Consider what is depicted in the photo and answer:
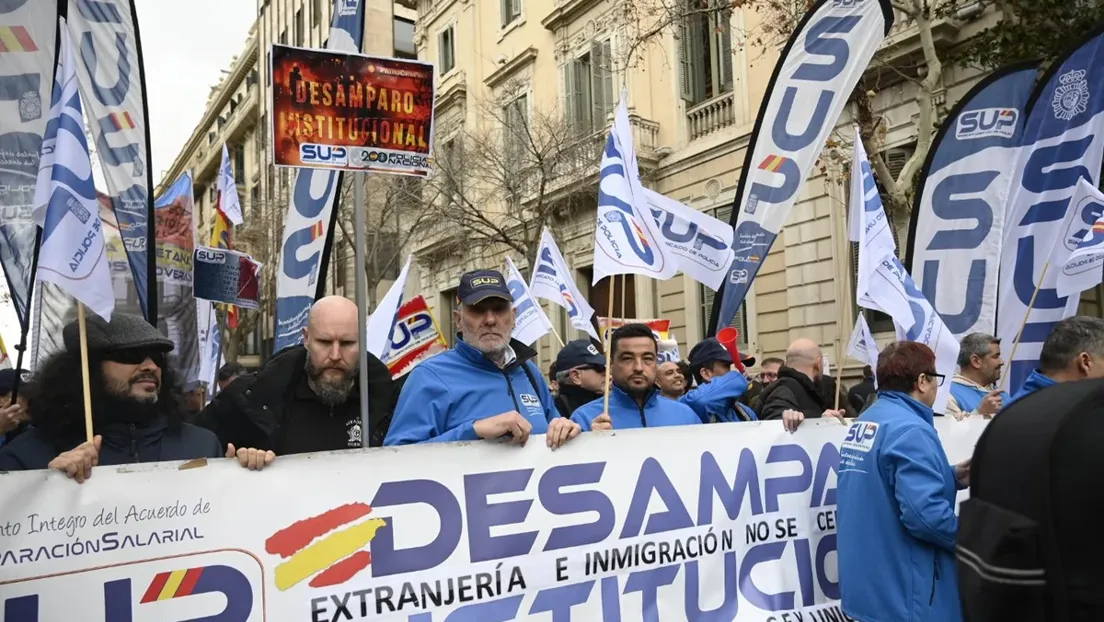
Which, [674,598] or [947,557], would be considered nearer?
[947,557]

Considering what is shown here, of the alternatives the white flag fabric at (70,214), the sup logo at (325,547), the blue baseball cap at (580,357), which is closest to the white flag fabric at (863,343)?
the blue baseball cap at (580,357)

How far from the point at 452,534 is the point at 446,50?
2724cm

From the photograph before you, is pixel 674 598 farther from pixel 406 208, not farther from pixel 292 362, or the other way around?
pixel 406 208

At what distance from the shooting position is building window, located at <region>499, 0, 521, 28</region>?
2426 centimetres

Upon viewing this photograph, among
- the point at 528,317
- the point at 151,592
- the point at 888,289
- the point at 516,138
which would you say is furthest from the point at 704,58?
the point at 151,592

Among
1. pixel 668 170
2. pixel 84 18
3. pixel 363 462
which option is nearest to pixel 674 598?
pixel 363 462

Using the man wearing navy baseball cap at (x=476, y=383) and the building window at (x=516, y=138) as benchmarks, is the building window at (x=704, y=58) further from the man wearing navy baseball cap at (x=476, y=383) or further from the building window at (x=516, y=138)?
the man wearing navy baseball cap at (x=476, y=383)

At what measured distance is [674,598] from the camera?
3641 millimetres

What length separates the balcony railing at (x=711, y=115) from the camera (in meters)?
16.5

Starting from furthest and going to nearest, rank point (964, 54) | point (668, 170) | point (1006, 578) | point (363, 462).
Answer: point (668, 170) → point (964, 54) → point (363, 462) → point (1006, 578)

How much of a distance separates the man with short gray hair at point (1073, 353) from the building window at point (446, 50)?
25.9 m

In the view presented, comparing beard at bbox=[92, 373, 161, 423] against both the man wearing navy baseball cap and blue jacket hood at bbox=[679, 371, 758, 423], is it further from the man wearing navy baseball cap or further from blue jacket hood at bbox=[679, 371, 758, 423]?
blue jacket hood at bbox=[679, 371, 758, 423]

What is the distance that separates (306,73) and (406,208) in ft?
59.6

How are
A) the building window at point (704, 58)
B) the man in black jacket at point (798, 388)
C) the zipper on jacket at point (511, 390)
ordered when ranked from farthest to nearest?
the building window at point (704, 58)
the man in black jacket at point (798, 388)
the zipper on jacket at point (511, 390)
